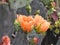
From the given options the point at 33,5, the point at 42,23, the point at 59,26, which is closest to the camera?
the point at 42,23

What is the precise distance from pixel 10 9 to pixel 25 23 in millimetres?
107

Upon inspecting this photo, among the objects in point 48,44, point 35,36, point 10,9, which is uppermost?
point 10,9

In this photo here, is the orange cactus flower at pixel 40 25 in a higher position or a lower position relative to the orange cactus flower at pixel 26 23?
lower

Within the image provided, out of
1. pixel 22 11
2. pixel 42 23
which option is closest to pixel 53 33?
pixel 22 11

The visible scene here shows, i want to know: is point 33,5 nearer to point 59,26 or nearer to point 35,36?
point 59,26

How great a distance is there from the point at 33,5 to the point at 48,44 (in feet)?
0.96

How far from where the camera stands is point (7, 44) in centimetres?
58

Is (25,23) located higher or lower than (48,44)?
higher

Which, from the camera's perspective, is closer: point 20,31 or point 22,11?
point 20,31

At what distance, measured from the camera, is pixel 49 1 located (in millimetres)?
1223

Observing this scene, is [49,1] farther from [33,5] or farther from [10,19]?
[10,19]

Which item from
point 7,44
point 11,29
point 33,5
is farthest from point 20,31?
point 33,5

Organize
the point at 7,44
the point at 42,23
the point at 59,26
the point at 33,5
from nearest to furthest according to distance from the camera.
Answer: the point at 7,44, the point at 42,23, the point at 59,26, the point at 33,5

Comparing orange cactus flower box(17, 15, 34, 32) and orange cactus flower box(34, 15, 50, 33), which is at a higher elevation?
orange cactus flower box(17, 15, 34, 32)
